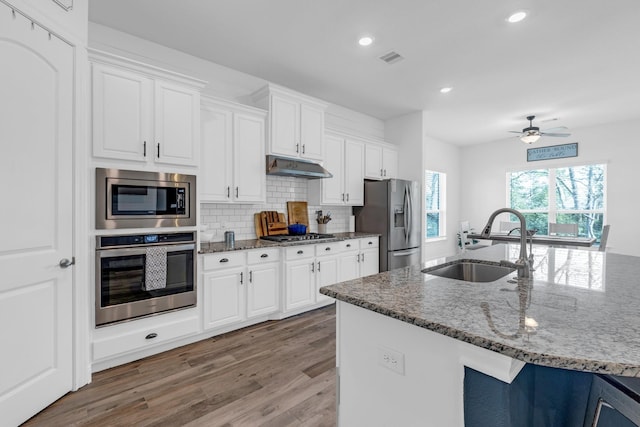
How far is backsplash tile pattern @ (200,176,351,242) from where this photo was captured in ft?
11.3

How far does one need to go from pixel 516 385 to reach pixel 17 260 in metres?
2.54

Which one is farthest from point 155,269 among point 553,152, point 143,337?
point 553,152

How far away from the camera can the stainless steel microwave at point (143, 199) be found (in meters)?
2.31

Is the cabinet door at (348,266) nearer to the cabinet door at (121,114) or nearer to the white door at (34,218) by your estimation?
the cabinet door at (121,114)

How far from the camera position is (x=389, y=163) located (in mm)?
5145

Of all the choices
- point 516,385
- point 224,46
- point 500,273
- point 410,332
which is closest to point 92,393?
point 410,332

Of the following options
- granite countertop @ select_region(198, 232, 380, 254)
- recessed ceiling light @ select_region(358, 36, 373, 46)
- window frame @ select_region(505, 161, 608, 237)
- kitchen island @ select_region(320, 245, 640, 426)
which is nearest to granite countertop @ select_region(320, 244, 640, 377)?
kitchen island @ select_region(320, 245, 640, 426)

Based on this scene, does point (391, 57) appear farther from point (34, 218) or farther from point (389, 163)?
point (34, 218)

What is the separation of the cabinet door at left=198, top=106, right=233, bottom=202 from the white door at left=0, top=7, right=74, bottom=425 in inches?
44.1

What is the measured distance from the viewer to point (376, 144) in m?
4.89

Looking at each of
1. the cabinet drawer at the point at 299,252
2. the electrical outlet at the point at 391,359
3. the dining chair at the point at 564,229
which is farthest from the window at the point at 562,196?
the electrical outlet at the point at 391,359

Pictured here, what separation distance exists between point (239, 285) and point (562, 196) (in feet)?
22.4

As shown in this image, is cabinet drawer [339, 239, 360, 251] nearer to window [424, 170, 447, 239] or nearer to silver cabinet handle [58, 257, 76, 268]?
silver cabinet handle [58, 257, 76, 268]

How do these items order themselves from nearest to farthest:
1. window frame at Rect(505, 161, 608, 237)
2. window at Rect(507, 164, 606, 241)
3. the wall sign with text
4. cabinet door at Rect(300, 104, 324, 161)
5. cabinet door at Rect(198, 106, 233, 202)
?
cabinet door at Rect(198, 106, 233, 202), cabinet door at Rect(300, 104, 324, 161), window frame at Rect(505, 161, 608, 237), window at Rect(507, 164, 606, 241), the wall sign with text
